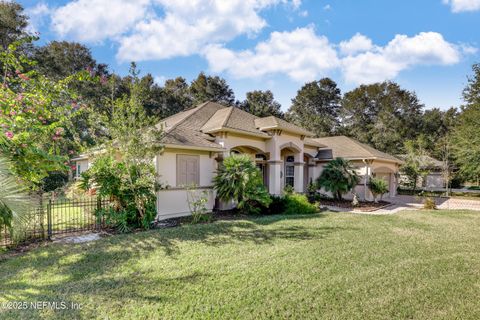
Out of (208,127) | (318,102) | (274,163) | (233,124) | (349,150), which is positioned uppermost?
(318,102)

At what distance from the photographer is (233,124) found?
13.7 meters

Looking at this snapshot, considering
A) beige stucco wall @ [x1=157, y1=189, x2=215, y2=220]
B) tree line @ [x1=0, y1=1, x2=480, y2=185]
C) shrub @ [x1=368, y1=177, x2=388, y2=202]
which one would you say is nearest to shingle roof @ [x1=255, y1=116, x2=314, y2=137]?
shrub @ [x1=368, y1=177, x2=388, y2=202]

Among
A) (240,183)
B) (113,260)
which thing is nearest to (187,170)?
(240,183)

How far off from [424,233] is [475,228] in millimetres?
3008

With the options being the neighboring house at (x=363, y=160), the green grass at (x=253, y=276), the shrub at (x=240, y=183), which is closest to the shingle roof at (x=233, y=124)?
the shrub at (x=240, y=183)

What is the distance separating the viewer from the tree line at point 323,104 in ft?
72.0

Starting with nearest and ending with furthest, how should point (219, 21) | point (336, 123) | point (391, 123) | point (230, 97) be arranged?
point (219, 21)
point (230, 97)
point (391, 123)
point (336, 123)

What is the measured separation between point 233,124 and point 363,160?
10.4 metres

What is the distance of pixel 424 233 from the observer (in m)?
8.82

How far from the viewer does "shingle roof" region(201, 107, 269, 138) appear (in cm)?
1311

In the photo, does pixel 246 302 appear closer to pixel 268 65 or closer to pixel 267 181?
pixel 267 181

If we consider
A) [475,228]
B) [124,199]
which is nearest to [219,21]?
[124,199]

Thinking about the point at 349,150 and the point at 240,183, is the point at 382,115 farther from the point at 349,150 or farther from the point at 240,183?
the point at 240,183

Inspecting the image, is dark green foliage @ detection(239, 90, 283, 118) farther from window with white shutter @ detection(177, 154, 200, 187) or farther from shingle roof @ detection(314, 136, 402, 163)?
window with white shutter @ detection(177, 154, 200, 187)
